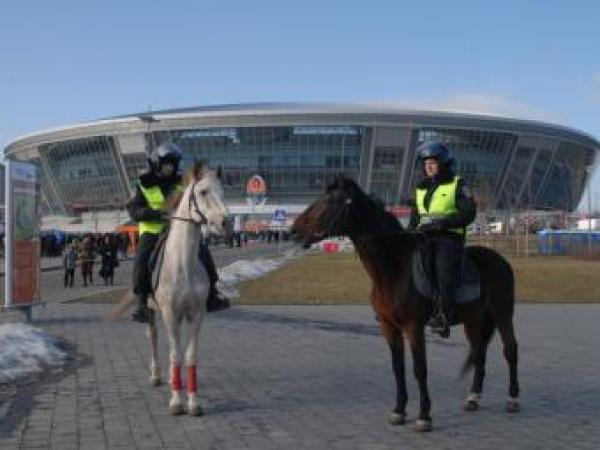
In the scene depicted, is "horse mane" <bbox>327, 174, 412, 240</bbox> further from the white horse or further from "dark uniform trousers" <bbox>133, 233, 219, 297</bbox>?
"dark uniform trousers" <bbox>133, 233, 219, 297</bbox>

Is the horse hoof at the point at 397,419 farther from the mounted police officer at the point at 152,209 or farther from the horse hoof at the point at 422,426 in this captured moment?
the mounted police officer at the point at 152,209

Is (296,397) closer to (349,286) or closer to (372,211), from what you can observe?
(372,211)

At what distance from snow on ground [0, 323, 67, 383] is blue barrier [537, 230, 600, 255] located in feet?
148

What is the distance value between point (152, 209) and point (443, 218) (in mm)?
3083

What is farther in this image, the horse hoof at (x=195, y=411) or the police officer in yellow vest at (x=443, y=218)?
the horse hoof at (x=195, y=411)

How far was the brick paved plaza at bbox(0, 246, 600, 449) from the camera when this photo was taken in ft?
24.6

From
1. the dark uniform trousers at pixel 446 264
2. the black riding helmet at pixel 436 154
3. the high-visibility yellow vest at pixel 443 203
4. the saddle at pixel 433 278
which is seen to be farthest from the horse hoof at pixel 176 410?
the black riding helmet at pixel 436 154

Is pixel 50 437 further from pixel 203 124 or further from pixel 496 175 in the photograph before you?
pixel 496 175

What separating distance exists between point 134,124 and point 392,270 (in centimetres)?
11427

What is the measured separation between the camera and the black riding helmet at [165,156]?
30.9 feet

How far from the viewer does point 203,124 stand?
11794 cm

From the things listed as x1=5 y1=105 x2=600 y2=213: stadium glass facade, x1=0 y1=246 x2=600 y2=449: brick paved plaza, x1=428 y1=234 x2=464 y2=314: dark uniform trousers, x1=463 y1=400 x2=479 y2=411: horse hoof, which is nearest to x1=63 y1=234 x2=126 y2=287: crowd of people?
x1=0 y1=246 x2=600 y2=449: brick paved plaza

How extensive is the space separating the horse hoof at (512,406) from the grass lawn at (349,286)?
46.2ft

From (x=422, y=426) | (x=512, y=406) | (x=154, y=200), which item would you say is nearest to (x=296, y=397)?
(x=422, y=426)
